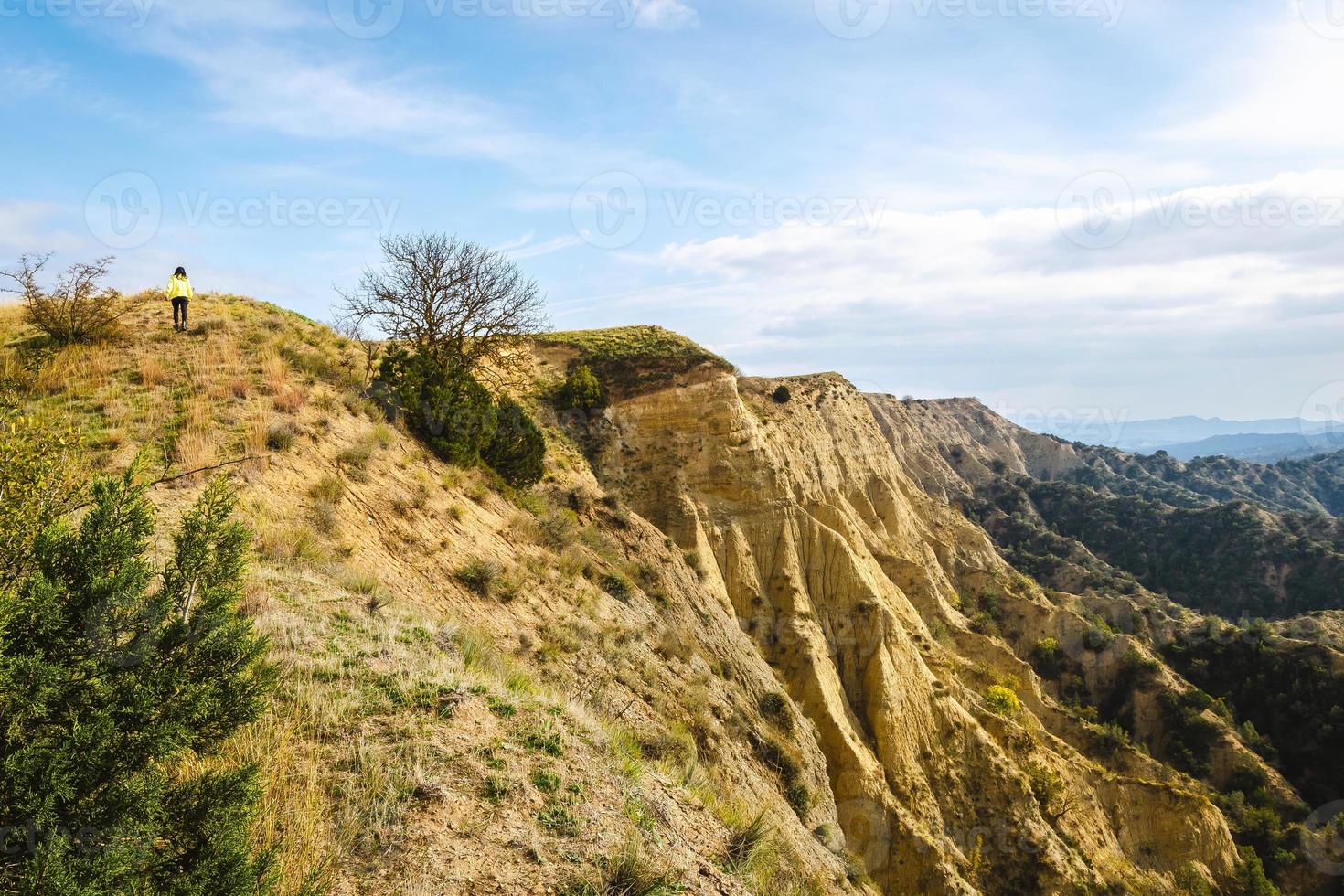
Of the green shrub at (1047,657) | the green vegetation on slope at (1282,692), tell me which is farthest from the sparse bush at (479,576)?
the green vegetation on slope at (1282,692)

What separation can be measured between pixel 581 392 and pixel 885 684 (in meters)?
16.2

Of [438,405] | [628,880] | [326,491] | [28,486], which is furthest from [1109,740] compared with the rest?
[28,486]

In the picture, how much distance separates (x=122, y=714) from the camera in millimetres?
4035

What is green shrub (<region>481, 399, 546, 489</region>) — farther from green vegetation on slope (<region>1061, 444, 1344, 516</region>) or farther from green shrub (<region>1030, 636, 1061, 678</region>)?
green vegetation on slope (<region>1061, 444, 1344, 516</region>)

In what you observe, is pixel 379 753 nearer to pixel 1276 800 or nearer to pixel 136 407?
pixel 136 407

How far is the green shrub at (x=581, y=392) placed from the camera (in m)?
28.8

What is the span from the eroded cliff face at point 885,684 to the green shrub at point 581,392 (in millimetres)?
878

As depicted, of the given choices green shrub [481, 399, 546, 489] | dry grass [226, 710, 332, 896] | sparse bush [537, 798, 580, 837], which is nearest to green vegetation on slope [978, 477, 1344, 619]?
green shrub [481, 399, 546, 489]

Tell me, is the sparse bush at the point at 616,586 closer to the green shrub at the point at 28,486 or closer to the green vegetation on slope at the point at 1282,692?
the green shrub at the point at 28,486

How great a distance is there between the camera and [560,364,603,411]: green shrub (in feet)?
94.6

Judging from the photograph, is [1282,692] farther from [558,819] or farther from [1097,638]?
[558,819]

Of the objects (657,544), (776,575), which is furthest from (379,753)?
(776,575)

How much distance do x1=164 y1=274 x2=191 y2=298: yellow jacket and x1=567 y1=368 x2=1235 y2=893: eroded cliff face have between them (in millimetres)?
15624

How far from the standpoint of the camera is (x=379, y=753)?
5816 millimetres
